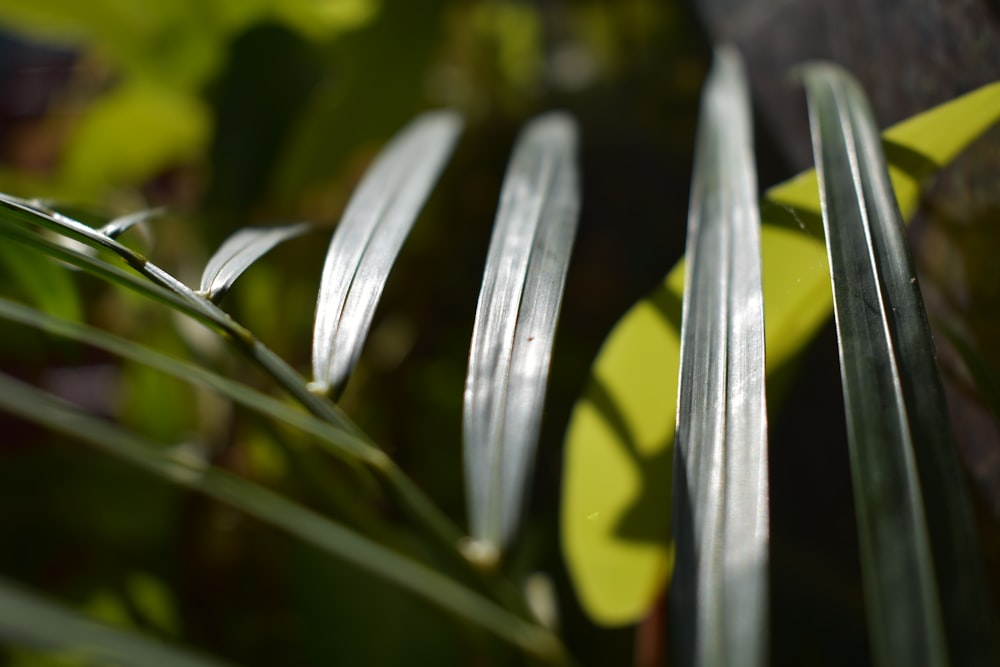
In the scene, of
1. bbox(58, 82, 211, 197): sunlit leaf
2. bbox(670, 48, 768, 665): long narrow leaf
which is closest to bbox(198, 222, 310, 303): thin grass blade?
bbox(670, 48, 768, 665): long narrow leaf

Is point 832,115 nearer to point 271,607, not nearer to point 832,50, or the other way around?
point 832,50

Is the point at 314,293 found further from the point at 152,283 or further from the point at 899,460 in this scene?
the point at 899,460

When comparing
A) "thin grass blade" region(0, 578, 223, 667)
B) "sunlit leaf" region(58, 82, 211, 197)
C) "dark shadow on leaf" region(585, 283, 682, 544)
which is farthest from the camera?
"sunlit leaf" region(58, 82, 211, 197)

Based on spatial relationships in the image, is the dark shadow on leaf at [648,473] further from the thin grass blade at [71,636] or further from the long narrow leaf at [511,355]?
the thin grass blade at [71,636]

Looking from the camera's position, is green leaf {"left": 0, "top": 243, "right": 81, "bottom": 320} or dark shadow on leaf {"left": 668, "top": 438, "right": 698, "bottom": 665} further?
green leaf {"left": 0, "top": 243, "right": 81, "bottom": 320}

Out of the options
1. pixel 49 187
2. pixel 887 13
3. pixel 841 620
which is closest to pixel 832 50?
pixel 887 13

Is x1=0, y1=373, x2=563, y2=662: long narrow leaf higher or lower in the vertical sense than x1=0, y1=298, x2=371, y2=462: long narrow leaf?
lower

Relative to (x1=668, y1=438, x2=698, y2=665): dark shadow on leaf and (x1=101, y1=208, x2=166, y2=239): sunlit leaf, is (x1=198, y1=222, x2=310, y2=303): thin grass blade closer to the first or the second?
(x1=101, y1=208, x2=166, y2=239): sunlit leaf
